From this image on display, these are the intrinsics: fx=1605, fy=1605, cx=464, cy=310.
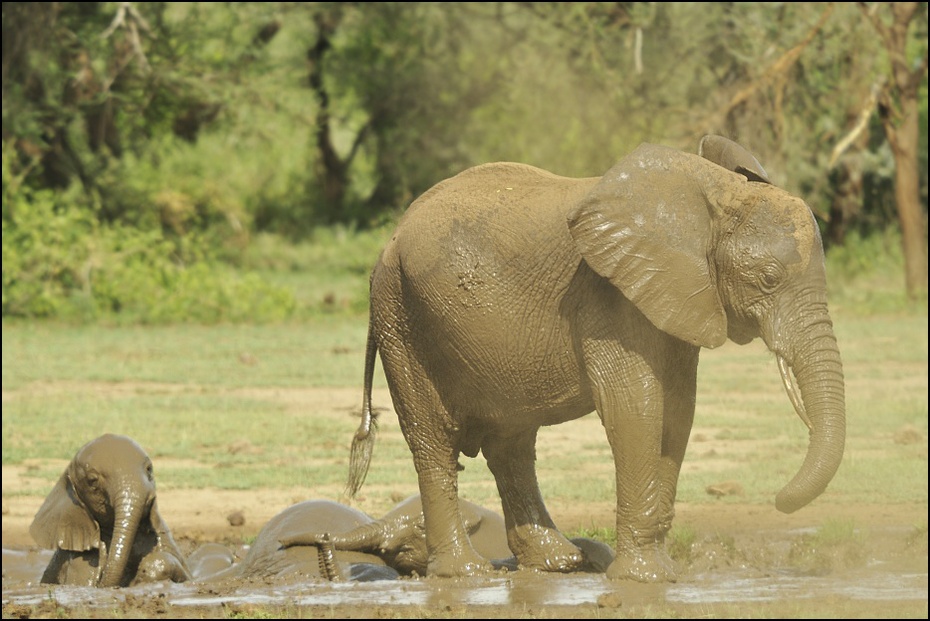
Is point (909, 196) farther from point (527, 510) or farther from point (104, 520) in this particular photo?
point (104, 520)

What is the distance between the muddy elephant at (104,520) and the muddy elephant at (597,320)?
55.8 inches

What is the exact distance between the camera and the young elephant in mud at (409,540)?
24.9 ft

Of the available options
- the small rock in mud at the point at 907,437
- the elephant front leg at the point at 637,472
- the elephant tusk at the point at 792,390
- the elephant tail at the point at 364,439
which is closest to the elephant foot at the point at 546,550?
the elephant front leg at the point at 637,472

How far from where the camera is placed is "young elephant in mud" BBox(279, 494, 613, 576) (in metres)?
7.59

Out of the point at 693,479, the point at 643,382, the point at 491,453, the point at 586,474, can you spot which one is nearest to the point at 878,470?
the point at 693,479

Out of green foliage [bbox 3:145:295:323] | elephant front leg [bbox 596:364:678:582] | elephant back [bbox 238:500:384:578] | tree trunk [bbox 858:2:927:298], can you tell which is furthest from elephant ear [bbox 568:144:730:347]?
tree trunk [bbox 858:2:927:298]

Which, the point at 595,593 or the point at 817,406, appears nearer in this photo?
the point at 817,406

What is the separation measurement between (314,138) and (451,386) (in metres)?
19.7

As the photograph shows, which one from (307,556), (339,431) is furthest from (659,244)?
(339,431)

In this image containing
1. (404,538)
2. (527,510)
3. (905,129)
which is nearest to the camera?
(527,510)

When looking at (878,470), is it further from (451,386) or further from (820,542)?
(451,386)

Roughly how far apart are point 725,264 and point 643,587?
53.7 inches

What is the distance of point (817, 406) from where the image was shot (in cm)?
→ 594

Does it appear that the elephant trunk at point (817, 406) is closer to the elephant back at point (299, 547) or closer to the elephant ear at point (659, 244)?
the elephant ear at point (659, 244)
